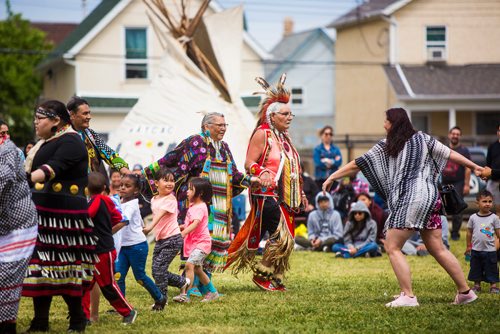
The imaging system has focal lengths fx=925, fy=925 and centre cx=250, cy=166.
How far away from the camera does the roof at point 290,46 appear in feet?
168

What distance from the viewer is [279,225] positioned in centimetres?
1007

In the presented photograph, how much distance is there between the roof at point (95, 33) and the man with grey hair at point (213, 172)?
23726 millimetres

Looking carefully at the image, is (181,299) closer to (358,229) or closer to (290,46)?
(358,229)

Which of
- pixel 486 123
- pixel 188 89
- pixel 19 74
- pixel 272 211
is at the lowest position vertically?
pixel 272 211

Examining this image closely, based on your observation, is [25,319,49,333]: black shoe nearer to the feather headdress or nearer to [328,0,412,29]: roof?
the feather headdress

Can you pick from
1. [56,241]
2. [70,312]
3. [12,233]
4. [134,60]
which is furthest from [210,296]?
[134,60]

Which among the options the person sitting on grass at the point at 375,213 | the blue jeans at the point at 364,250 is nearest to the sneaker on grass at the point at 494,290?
the blue jeans at the point at 364,250

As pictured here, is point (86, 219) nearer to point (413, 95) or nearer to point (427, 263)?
point (427, 263)

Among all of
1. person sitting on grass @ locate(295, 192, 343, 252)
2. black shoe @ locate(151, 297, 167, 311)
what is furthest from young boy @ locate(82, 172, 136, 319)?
person sitting on grass @ locate(295, 192, 343, 252)

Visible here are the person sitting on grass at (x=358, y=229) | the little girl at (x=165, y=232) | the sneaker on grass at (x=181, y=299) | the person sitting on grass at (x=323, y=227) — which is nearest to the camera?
the little girl at (x=165, y=232)

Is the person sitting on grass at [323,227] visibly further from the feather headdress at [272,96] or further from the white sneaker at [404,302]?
the white sneaker at [404,302]

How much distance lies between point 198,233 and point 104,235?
2.01 meters

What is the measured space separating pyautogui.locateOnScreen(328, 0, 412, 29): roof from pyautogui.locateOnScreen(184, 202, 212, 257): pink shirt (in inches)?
1067

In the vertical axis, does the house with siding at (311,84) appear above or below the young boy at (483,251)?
above
